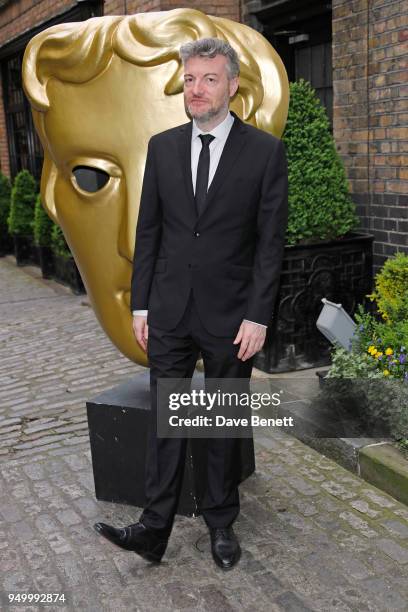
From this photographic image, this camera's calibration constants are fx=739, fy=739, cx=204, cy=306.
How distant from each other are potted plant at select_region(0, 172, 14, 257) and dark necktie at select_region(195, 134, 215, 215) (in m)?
10.8

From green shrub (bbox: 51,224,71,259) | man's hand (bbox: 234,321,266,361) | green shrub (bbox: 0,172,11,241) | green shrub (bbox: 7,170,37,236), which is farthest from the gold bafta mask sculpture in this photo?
green shrub (bbox: 0,172,11,241)

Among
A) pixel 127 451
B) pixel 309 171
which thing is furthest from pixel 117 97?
pixel 309 171

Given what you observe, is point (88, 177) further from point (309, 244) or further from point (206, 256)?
point (309, 244)

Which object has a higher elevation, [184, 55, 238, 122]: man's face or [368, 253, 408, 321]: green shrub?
[184, 55, 238, 122]: man's face

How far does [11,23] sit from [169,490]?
39.3 ft

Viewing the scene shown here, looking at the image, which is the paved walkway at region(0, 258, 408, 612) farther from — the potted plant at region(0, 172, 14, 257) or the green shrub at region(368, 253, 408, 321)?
the potted plant at region(0, 172, 14, 257)

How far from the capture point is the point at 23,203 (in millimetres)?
11812

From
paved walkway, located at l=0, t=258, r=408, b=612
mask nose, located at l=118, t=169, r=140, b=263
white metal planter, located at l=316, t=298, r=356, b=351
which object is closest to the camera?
paved walkway, located at l=0, t=258, r=408, b=612

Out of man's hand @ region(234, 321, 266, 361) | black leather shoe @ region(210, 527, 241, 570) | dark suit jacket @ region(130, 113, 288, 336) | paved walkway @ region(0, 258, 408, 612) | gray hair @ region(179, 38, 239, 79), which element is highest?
gray hair @ region(179, 38, 239, 79)

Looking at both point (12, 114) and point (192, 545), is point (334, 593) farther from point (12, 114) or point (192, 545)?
point (12, 114)

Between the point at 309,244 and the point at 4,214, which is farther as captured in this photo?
the point at 4,214

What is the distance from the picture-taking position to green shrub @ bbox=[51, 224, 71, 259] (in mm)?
9941

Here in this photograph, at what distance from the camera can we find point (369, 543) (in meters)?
3.34

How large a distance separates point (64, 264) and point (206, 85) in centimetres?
758
